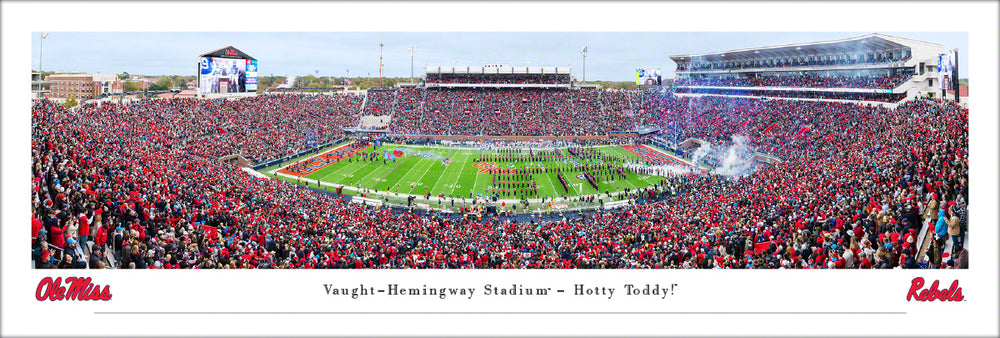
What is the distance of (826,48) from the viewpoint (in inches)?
1569

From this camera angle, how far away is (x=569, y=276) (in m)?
10.2

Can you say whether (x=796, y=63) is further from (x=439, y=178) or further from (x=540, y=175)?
(x=439, y=178)

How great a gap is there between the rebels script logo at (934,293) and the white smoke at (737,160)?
703 inches

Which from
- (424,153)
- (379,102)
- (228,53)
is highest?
(228,53)

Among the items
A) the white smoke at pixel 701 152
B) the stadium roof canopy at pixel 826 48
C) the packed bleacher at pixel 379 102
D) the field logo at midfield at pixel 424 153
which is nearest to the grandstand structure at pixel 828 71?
the stadium roof canopy at pixel 826 48

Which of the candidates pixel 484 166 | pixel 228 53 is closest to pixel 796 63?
pixel 484 166

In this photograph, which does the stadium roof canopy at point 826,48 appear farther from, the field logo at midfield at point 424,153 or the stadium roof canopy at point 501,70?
the field logo at midfield at point 424,153

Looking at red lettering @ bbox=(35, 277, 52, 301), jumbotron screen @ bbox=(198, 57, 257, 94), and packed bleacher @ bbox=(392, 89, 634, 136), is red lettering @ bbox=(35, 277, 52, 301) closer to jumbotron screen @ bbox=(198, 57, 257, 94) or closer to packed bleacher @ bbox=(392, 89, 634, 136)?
jumbotron screen @ bbox=(198, 57, 257, 94)

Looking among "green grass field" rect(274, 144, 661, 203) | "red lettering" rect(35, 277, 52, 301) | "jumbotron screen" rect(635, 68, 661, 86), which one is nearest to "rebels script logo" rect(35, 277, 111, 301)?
"red lettering" rect(35, 277, 52, 301)

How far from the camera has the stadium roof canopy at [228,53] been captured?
144 feet

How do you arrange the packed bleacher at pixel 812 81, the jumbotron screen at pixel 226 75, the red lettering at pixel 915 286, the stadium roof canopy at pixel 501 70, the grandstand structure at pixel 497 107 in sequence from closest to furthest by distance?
the red lettering at pixel 915 286
the packed bleacher at pixel 812 81
the jumbotron screen at pixel 226 75
the grandstand structure at pixel 497 107
the stadium roof canopy at pixel 501 70

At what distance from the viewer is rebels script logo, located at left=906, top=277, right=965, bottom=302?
949 centimetres

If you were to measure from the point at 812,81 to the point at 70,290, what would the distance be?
149 feet

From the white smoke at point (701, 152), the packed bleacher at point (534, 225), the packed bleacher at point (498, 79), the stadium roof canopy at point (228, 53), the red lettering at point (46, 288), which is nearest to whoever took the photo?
the red lettering at point (46, 288)
